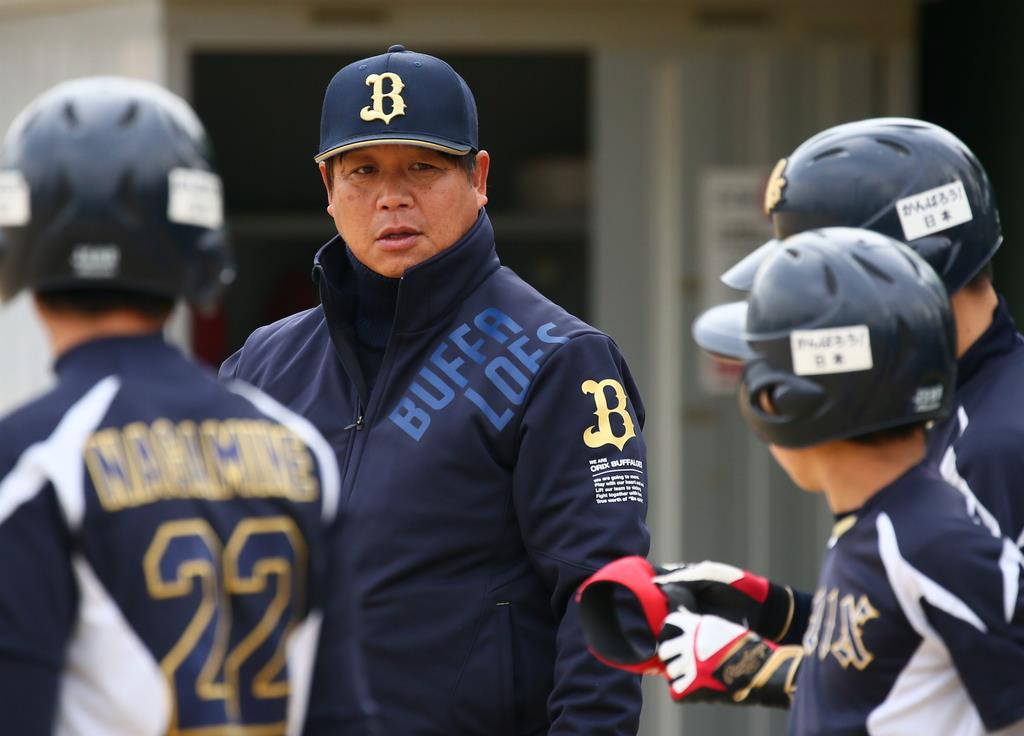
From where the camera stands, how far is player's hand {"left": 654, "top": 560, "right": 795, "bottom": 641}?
2437mm

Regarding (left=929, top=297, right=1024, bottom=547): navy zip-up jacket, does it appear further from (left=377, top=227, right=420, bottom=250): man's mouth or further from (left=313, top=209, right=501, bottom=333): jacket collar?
(left=377, top=227, right=420, bottom=250): man's mouth

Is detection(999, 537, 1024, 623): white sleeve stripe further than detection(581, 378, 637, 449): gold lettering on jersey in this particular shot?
No

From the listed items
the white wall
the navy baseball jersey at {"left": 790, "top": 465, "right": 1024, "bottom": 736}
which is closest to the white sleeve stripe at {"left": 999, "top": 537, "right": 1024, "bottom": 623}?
the navy baseball jersey at {"left": 790, "top": 465, "right": 1024, "bottom": 736}

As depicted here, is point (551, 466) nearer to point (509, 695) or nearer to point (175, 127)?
point (509, 695)

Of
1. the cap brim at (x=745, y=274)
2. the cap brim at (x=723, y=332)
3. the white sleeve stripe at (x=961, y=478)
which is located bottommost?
the white sleeve stripe at (x=961, y=478)

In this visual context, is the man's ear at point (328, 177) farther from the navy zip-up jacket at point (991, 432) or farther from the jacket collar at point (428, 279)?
the navy zip-up jacket at point (991, 432)

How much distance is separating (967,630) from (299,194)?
20.6 feet

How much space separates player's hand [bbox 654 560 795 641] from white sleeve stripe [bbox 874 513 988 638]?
0.43 metres

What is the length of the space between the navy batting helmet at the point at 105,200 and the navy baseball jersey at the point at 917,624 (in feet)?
2.64

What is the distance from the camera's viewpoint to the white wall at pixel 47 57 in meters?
5.61

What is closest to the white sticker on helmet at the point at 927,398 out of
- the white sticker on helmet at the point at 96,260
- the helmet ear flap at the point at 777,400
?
the helmet ear flap at the point at 777,400

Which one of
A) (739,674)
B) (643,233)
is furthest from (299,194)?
(739,674)

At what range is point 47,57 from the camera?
585cm

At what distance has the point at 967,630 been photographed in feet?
6.37
